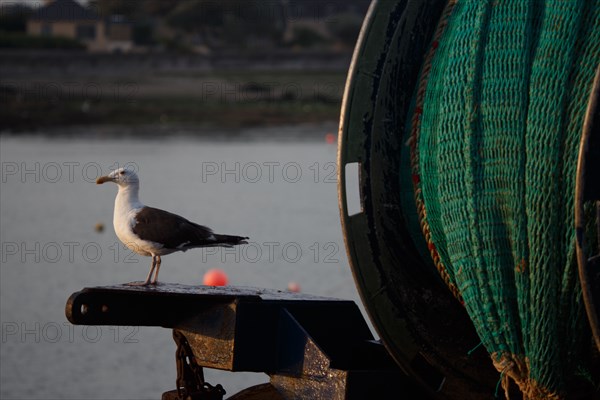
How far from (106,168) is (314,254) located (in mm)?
13242

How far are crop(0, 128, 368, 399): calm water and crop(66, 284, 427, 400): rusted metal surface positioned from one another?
5689 mm

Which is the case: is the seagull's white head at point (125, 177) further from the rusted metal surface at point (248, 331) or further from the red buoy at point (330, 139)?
the red buoy at point (330, 139)

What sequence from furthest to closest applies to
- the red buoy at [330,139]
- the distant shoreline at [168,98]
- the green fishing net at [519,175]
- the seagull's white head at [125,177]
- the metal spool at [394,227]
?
the distant shoreline at [168,98] → the red buoy at [330,139] → the seagull's white head at [125,177] → the metal spool at [394,227] → the green fishing net at [519,175]

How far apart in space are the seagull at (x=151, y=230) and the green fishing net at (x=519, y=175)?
60.3 inches

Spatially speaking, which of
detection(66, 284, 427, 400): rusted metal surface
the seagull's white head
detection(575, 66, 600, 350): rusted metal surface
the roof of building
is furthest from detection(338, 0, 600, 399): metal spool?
the roof of building

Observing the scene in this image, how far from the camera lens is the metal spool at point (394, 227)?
5.58m

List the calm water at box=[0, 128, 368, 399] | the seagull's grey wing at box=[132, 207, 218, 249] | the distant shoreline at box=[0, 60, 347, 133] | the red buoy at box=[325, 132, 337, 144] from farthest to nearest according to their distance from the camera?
the distant shoreline at box=[0, 60, 347, 133]
the red buoy at box=[325, 132, 337, 144]
the calm water at box=[0, 128, 368, 399]
the seagull's grey wing at box=[132, 207, 218, 249]

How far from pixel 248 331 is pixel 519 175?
1.40 metres

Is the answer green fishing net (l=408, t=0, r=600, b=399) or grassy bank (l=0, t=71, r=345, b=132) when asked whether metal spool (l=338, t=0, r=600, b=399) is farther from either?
grassy bank (l=0, t=71, r=345, b=132)

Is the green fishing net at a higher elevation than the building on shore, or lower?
lower

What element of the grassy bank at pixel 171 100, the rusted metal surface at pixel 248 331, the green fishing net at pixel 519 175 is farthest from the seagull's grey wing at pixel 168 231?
the grassy bank at pixel 171 100

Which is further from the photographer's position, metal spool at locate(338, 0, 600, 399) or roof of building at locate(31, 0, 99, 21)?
roof of building at locate(31, 0, 99, 21)

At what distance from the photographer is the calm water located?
1282 centimetres

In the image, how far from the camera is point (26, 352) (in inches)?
531
